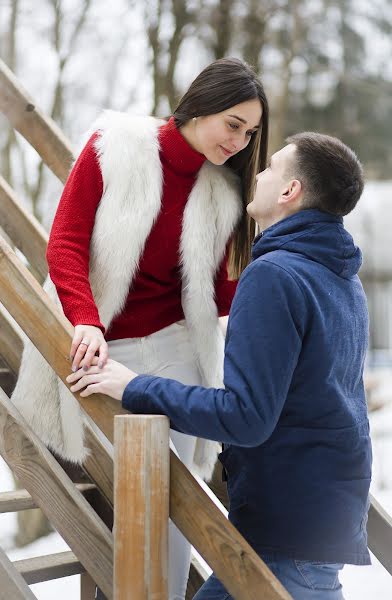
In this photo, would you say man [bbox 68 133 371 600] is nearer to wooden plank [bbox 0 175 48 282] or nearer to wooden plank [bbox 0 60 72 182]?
wooden plank [bbox 0 175 48 282]

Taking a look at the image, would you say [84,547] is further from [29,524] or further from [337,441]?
[29,524]

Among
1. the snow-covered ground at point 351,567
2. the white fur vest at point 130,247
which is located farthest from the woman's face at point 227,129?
the snow-covered ground at point 351,567

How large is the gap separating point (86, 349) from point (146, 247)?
1.77 feet

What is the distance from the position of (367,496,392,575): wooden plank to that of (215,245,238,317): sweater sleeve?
680 mm

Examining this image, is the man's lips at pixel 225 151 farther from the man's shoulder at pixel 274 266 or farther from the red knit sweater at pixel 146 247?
the man's shoulder at pixel 274 266

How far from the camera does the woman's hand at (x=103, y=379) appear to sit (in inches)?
69.2

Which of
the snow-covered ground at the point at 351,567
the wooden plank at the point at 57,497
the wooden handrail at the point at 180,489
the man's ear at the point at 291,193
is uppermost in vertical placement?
the man's ear at the point at 291,193

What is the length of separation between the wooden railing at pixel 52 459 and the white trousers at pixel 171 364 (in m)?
0.18

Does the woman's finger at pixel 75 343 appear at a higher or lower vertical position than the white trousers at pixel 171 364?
higher

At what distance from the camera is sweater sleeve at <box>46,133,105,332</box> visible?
2.07 metres

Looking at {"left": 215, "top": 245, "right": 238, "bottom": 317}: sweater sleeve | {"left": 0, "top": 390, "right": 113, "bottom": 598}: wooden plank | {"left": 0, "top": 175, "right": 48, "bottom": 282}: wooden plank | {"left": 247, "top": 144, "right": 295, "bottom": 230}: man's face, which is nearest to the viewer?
{"left": 247, "top": 144, "right": 295, "bottom": 230}: man's face

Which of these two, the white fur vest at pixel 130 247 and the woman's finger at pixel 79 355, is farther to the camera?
the white fur vest at pixel 130 247

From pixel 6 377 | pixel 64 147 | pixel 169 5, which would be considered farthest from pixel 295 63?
pixel 6 377

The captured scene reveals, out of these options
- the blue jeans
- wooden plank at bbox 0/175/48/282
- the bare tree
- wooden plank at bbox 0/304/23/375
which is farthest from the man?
the bare tree
